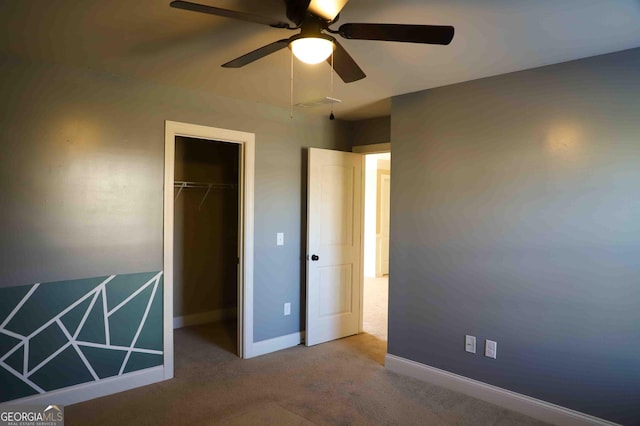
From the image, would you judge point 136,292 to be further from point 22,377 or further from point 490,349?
point 490,349

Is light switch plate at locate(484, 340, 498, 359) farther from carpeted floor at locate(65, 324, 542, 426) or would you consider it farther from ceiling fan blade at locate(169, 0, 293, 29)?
ceiling fan blade at locate(169, 0, 293, 29)

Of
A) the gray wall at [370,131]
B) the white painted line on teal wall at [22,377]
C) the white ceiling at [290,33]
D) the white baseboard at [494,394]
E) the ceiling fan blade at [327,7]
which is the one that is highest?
the white ceiling at [290,33]

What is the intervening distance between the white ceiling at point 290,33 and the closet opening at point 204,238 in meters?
1.68

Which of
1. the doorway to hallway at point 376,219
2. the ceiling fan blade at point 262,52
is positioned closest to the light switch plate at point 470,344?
the ceiling fan blade at point 262,52

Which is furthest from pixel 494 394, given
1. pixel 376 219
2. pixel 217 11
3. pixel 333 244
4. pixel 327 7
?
pixel 376 219

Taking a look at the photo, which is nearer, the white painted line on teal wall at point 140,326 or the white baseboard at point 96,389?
the white baseboard at point 96,389

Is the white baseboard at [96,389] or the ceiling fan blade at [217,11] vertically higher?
the ceiling fan blade at [217,11]

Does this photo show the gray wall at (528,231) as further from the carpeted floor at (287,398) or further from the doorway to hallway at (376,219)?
the doorway to hallway at (376,219)

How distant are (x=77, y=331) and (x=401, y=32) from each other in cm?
292

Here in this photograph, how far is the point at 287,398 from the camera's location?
119 inches

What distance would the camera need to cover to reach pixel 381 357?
12.7ft

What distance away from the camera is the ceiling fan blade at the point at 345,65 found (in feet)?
6.05

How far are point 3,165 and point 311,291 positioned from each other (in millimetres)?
2732

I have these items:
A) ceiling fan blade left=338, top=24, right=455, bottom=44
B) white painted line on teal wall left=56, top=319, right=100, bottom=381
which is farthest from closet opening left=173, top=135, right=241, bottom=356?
ceiling fan blade left=338, top=24, right=455, bottom=44
